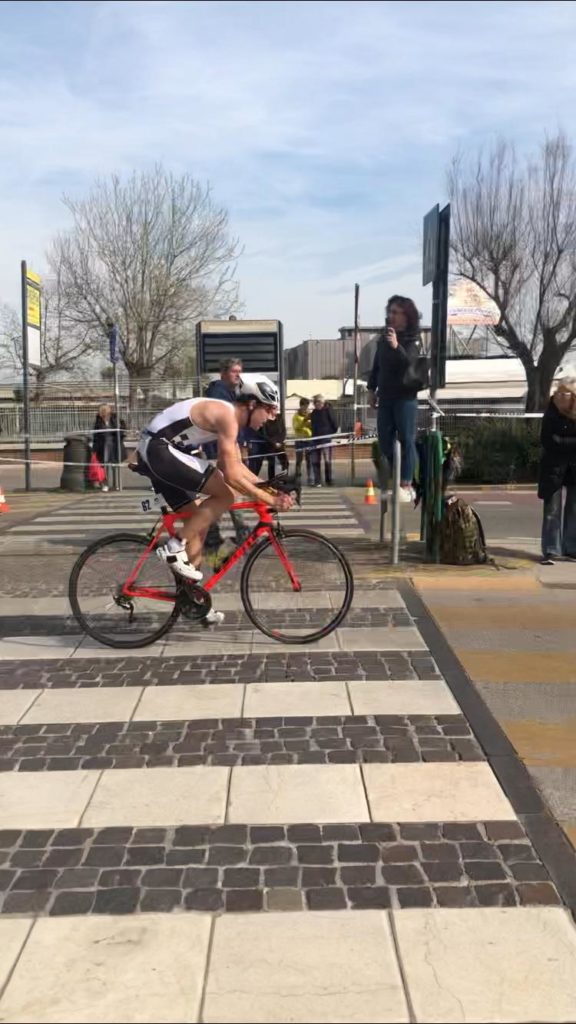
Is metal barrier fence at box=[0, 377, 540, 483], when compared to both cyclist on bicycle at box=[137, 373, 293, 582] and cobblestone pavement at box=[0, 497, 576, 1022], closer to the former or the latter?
cyclist on bicycle at box=[137, 373, 293, 582]

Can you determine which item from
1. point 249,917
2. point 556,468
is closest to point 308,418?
point 556,468

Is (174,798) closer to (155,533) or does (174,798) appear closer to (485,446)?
(155,533)

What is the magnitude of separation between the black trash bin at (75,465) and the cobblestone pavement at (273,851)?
40.8ft

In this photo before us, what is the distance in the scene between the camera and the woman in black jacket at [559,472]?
7.62m

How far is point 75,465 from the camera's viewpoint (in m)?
16.8

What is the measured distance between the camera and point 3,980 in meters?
2.44

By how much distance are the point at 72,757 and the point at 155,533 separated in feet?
5.59

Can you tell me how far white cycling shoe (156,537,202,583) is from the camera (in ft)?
16.8

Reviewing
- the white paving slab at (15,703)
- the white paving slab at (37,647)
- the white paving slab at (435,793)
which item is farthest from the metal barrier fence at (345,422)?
the white paving slab at (435,793)

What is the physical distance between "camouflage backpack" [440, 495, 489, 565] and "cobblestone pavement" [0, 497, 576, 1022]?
2.78 meters

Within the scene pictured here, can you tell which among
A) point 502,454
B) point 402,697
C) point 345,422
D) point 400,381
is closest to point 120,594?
point 402,697

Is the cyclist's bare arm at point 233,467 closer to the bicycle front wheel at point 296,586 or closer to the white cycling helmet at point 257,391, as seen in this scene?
the white cycling helmet at point 257,391

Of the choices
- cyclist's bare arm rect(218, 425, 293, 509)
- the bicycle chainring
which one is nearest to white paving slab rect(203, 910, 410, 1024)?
cyclist's bare arm rect(218, 425, 293, 509)

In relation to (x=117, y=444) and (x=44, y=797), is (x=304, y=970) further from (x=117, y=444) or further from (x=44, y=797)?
(x=117, y=444)
